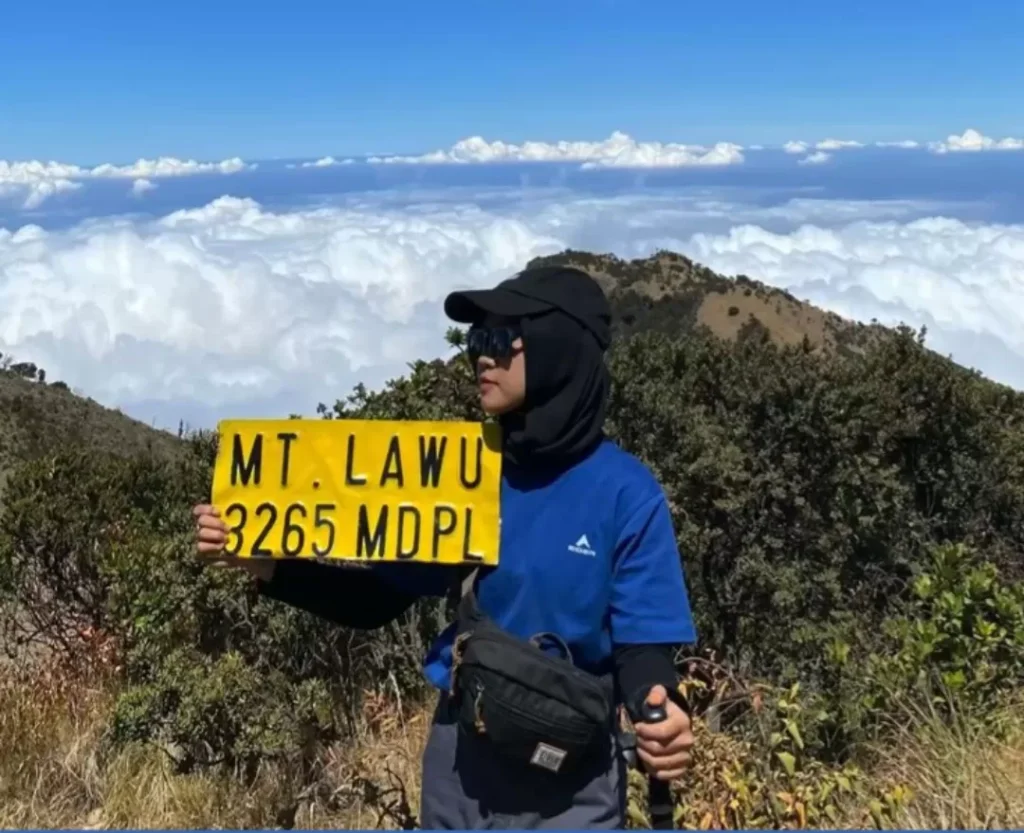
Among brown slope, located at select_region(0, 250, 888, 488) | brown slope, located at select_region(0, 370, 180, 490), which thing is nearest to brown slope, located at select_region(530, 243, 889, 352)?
brown slope, located at select_region(0, 250, 888, 488)

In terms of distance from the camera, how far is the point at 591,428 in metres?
2.63

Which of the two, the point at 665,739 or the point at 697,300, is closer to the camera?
the point at 665,739

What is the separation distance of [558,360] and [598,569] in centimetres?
46

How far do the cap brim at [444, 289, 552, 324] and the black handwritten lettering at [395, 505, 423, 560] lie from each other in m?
0.51

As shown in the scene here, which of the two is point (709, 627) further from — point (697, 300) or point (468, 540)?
point (697, 300)

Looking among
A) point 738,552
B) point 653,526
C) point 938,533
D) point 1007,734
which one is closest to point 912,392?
point 938,533

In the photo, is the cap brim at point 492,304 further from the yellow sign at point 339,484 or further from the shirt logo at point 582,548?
the shirt logo at point 582,548

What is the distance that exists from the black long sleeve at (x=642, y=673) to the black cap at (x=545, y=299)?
675 millimetres

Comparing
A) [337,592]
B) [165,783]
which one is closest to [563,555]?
[337,592]

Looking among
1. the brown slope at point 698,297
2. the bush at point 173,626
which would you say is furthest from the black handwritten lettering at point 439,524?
the brown slope at point 698,297

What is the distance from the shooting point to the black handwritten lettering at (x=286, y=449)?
3.05 m

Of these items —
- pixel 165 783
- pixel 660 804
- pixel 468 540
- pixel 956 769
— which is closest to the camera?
pixel 660 804

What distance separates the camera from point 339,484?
304 centimetres

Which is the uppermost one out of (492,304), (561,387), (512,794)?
(492,304)
